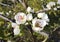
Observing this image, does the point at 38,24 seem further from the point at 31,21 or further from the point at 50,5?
the point at 50,5

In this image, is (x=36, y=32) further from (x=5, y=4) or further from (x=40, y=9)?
(x=5, y=4)

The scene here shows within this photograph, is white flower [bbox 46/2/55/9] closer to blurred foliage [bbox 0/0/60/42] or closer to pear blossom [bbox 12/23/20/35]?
blurred foliage [bbox 0/0/60/42]

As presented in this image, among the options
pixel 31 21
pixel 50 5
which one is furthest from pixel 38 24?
pixel 50 5

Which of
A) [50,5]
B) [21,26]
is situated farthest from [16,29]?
[50,5]

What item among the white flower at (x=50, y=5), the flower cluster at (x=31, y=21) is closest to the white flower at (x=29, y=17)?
the flower cluster at (x=31, y=21)

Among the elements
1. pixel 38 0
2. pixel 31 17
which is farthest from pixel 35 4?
pixel 31 17

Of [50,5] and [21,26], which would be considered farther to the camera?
[50,5]

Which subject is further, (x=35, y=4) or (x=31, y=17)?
(x=35, y=4)

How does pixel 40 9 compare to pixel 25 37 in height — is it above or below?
above

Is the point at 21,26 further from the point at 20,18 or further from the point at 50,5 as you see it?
the point at 50,5
